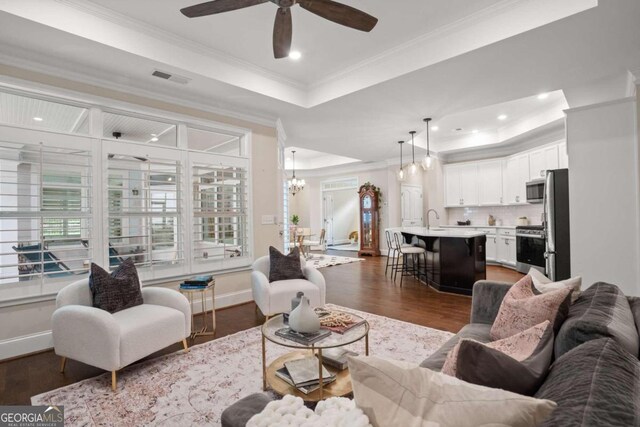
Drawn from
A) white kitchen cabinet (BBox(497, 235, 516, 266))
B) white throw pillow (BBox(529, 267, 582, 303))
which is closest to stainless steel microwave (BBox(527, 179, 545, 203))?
white kitchen cabinet (BBox(497, 235, 516, 266))

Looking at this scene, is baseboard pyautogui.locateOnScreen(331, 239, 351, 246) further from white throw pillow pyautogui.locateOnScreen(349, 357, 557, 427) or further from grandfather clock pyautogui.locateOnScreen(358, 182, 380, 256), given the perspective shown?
white throw pillow pyautogui.locateOnScreen(349, 357, 557, 427)

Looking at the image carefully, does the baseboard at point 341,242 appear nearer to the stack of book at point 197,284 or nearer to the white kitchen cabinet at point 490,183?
the white kitchen cabinet at point 490,183

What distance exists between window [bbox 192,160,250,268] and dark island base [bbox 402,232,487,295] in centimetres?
313

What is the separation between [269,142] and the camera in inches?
197

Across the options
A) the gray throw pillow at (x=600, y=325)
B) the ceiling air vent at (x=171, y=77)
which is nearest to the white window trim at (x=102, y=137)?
the ceiling air vent at (x=171, y=77)

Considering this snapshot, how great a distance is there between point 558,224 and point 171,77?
547 centimetres

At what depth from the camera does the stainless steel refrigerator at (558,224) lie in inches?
177

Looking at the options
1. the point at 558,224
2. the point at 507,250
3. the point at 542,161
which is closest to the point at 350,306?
the point at 558,224

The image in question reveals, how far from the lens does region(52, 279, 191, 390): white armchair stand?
7.75 ft

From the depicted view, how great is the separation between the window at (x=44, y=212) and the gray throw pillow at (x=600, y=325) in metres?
3.82

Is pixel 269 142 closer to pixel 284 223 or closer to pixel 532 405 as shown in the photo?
pixel 284 223

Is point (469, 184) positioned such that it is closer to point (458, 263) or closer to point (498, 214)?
point (498, 214)

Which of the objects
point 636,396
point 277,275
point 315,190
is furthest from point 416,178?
point 636,396

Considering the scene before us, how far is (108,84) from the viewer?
11.5ft
